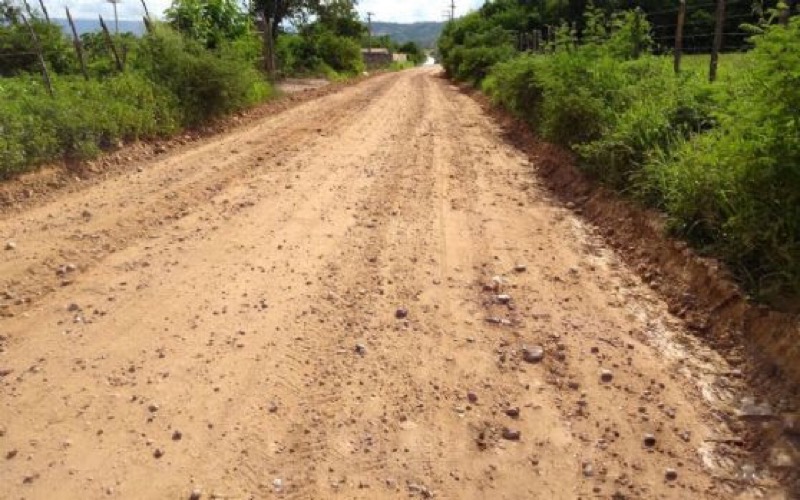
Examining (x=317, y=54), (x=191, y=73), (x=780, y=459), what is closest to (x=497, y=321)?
(x=780, y=459)

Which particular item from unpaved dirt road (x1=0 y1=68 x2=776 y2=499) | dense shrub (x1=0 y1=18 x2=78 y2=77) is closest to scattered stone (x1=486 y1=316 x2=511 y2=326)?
unpaved dirt road (x1=0 y1=68 x2=776 y2=499)

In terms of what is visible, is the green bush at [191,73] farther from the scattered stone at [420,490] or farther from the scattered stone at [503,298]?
the scattered stone at [420,490]

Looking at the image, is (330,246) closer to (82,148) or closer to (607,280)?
(607,280)

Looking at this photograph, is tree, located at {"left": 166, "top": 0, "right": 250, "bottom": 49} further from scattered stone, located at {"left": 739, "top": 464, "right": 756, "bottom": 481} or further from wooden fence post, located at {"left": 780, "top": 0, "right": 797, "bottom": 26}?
scattered stone, located at {"left": 739, "top": 464, "right": 756, "bottom": 481}

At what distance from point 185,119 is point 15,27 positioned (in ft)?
62.9

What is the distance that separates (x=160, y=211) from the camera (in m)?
6.67

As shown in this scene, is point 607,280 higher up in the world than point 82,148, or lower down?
lower down

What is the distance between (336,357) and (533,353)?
4.02 feet

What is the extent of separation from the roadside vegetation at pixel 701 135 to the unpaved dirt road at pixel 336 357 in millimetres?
723

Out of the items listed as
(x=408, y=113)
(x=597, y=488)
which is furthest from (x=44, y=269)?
(x=408, y=113)

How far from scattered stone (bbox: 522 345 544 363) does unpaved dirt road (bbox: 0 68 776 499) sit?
1.4 inches

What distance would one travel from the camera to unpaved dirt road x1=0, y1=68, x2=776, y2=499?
2.92 meters

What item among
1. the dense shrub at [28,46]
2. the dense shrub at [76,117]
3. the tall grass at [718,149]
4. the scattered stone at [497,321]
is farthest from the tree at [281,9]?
the scattered stone at [497,321]

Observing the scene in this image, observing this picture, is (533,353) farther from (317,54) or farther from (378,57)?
(378,57)
